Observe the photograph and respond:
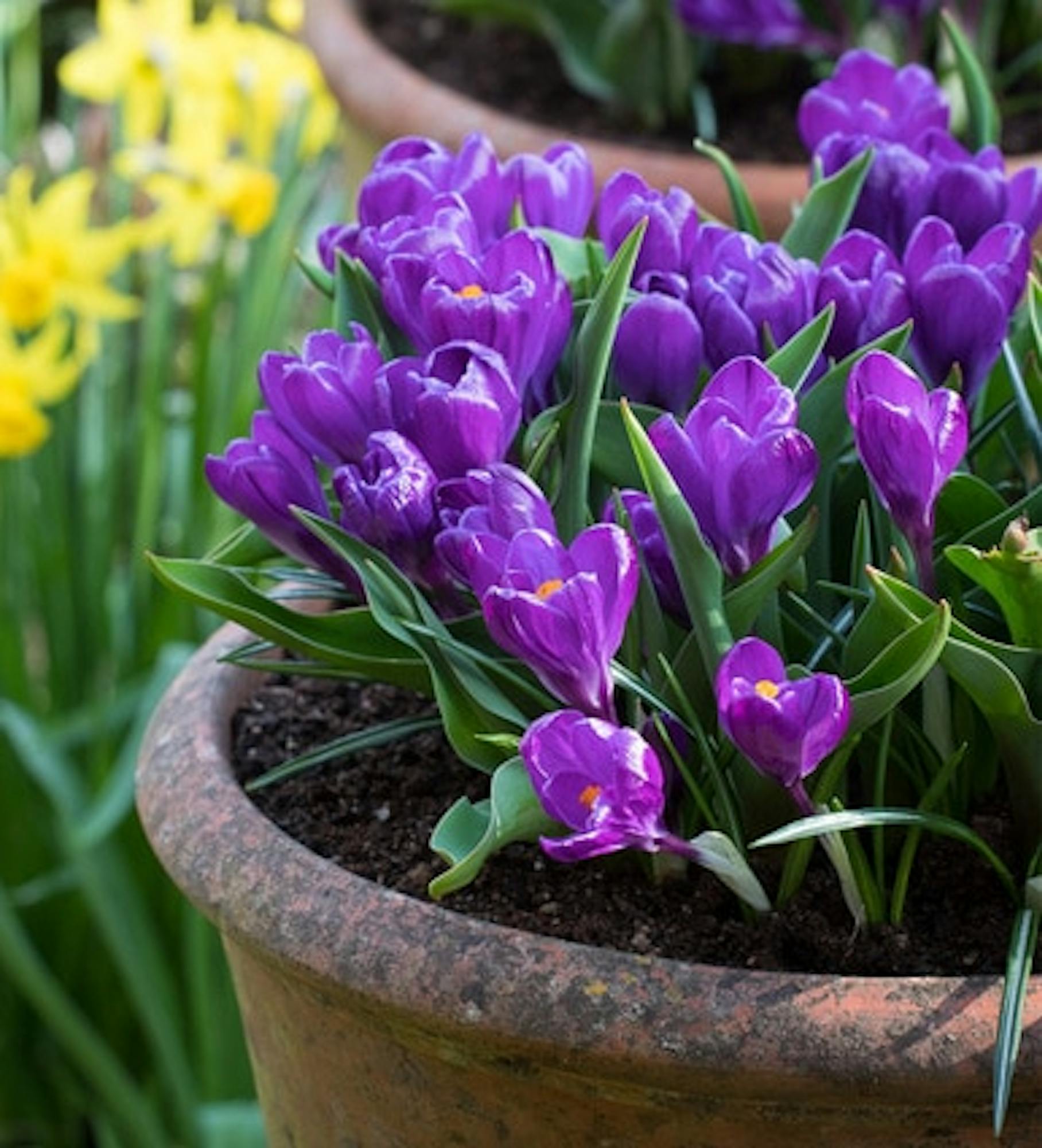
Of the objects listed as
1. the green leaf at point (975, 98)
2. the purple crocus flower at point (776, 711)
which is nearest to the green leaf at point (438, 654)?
the purple crocus flower at point (776, 711)

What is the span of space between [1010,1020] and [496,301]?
29 centimetres

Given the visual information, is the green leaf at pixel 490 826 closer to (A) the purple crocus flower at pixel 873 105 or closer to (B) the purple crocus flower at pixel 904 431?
(B) the purple crocus flower at pixel 904 431

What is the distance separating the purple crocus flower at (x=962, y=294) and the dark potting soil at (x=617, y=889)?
17cm

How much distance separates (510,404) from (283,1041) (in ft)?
0.85

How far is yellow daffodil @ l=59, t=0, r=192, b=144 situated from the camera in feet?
6.38

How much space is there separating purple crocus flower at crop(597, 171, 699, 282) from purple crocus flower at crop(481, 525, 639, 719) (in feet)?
0.63

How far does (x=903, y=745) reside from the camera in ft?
2.82

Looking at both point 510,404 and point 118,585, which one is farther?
point 118,585

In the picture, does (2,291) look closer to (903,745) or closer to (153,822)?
(153,822)

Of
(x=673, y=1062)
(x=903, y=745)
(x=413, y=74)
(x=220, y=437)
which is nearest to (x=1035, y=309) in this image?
(x=903, y=745)

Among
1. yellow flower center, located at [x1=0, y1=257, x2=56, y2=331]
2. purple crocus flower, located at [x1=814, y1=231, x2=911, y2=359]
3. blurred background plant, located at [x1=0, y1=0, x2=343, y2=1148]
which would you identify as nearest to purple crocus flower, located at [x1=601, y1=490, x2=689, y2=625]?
purple crocus flower, located at [x1=814, y1=231, x2=911, y2=359]

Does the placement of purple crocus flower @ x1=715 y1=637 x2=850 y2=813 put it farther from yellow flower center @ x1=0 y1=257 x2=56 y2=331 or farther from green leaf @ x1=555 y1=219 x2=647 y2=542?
yellow flower center @ x1=0 y1=257 x2=56 y2=331

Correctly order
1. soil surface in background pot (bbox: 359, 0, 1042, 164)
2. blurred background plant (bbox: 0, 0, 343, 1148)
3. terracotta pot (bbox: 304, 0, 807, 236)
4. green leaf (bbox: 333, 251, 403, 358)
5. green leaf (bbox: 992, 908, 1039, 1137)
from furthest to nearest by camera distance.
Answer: soil surface in background pot (bbox: 359, 0, 1042, 164)
terracotta pot (bbox: 304, 0, 807, 236)
blurred background plant (bbox: 0, 0, 343, 1148)
green leaf (bbox: 333, 251, 403, 358)
green leaf (bbox: 992, 908, 1039, 1137)

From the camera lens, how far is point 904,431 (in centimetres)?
76
